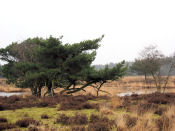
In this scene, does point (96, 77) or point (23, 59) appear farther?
point (23, 59)

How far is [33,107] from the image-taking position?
1065 centimetres

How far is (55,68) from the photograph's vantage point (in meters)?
15.7

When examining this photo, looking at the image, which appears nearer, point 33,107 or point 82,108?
point 82,108

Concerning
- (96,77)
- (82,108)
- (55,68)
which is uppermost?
(55,68)

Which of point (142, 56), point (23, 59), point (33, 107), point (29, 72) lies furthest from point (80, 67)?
point (142, 56)

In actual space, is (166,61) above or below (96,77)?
above

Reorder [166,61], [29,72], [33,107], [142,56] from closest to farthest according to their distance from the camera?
[33,107]
[29,72]
[142,56]
[166,61]

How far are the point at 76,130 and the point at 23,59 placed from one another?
45.5ft

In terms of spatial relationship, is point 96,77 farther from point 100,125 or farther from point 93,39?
point 100,125

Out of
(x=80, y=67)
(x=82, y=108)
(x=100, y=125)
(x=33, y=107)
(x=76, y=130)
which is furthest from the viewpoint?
(x=80, y=67)

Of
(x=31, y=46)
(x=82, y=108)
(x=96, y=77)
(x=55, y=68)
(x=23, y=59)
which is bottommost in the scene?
(x=82, y=108)

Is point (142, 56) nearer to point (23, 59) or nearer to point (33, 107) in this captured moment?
point (23, 59)

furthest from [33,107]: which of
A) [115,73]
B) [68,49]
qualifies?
[115,73]

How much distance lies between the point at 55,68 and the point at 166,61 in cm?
1540
